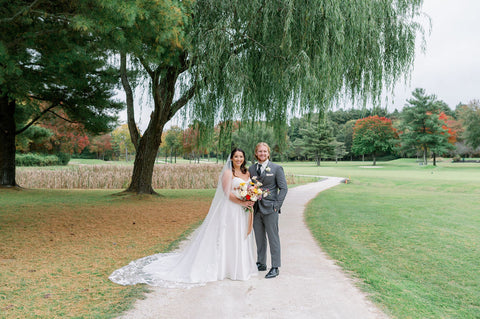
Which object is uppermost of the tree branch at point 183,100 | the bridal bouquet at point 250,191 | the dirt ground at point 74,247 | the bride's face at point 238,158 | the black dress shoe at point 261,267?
the tree branch at point 183,100

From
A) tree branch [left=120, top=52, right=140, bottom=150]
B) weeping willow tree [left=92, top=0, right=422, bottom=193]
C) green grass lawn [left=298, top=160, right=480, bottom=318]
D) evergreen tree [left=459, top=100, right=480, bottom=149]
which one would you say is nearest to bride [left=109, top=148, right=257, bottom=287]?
green grass lawn [left=298, top=160, right=480, bottom=318]

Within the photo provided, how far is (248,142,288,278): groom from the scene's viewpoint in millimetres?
Answer: 4223

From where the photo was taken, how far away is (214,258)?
4113mm

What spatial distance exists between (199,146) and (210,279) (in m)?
6.06

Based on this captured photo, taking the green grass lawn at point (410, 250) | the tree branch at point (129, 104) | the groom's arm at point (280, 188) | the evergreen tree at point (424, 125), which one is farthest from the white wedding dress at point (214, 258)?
the evergreen tree at point (424, 125)

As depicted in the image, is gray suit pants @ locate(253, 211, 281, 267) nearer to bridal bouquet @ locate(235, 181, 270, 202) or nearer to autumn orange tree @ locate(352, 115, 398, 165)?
bridal bouquet @ locate(235, 181, 270, 202)

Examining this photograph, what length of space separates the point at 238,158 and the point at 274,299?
1838 millimetres

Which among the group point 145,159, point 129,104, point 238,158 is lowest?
point 145,159

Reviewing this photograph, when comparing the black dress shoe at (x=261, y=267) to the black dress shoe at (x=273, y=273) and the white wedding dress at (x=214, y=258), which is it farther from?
the black dress shoe at (x=273, y=273)

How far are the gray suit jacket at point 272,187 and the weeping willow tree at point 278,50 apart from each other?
3074 mm

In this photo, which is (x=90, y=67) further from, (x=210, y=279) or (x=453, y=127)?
(x=453, y=127)

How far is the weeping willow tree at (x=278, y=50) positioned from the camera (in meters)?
6.72

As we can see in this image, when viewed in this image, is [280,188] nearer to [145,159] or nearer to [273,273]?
[273,273]

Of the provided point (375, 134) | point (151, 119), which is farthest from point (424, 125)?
point (151, 119)
